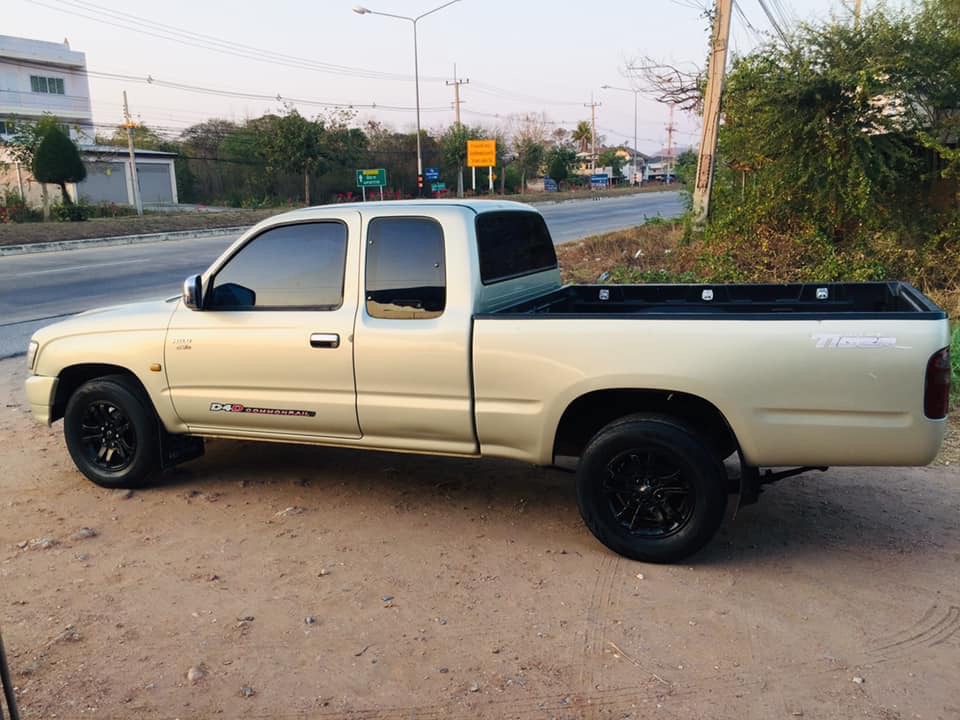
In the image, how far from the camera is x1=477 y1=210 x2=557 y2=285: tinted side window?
480 cm

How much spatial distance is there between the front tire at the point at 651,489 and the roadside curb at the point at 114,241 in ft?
73.1

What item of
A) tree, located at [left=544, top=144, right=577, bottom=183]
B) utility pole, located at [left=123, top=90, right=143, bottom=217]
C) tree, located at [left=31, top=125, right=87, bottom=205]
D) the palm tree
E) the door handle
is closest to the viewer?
the door handle

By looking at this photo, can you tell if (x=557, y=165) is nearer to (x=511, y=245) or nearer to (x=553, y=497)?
(x=511, y=245)

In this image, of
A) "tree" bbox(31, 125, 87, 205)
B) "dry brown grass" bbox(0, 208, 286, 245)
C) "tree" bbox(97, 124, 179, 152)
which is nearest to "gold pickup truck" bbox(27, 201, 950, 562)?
"dry brown grass" bbox(0, 208, 286, 245)

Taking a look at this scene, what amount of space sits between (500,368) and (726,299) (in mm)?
1915

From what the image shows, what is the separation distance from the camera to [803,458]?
4.03m

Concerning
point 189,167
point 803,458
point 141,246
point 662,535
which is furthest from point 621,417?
point 189,167

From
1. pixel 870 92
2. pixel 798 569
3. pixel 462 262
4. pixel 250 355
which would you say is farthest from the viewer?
pixel 870 92

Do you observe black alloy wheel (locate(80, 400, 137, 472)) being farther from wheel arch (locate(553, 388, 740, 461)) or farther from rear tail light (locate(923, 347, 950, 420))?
rear tail light (locate(923, 347, 950, 420))

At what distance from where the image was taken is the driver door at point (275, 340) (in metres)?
4.78

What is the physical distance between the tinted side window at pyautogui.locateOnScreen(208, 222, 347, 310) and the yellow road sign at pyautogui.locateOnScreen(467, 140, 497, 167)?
5588 centimetres

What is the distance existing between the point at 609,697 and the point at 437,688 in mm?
663

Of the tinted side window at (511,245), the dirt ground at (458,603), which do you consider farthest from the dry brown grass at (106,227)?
the tinted side window at (511,245)

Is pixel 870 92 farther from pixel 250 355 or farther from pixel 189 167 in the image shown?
pixel 189 167
